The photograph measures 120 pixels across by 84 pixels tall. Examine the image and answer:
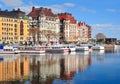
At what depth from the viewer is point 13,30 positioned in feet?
382

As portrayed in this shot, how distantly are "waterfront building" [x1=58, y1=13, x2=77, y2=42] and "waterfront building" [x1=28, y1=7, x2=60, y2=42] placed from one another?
10786mm

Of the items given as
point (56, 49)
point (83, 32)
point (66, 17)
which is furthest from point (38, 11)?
point (83, 32)

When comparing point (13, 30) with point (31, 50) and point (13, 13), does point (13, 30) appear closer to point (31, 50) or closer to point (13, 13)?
point (13, 13)

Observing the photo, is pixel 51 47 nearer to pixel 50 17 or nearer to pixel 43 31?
pixel 43 31

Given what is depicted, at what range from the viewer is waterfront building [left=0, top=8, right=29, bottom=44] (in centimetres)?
11181

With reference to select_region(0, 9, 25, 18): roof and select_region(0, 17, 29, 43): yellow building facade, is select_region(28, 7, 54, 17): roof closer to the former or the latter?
select_region(0, 17, 29, 43): yellow building facade

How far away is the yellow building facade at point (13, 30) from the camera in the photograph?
112m

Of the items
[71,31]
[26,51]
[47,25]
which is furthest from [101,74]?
[71,31]

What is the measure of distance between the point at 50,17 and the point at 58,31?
11890 millimetres

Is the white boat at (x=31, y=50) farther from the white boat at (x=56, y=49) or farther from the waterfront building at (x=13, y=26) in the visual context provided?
the waterfront building at (x=13, y=26)

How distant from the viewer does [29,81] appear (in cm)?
3178

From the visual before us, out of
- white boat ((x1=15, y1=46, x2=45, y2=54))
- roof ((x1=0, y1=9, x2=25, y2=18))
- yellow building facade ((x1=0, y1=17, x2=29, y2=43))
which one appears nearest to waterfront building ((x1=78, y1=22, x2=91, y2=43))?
yellow building facade ((x1=0, y1=17, x2=29, y2=43))

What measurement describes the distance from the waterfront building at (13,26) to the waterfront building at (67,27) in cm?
3057

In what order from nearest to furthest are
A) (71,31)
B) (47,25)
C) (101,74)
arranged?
(101,74) < (47,25) < (71,31)
